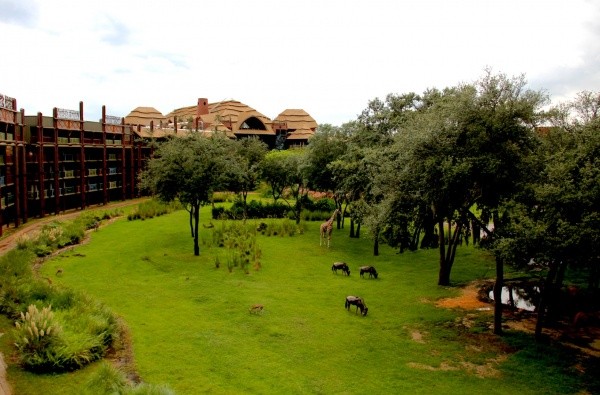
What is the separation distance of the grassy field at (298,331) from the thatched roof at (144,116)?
51844 mm

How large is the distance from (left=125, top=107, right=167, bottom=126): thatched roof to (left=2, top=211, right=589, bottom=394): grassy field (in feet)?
170

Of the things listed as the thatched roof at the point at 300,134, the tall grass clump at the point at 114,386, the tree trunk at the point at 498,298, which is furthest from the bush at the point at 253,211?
the thatched roof at the point at 300,134

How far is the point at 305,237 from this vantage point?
103 ft

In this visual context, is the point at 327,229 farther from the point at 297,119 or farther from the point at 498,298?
the point at 297,119

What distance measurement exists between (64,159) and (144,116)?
1336 inches

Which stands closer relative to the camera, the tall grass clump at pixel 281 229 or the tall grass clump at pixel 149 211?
the tall grass clump at pixel 281 229

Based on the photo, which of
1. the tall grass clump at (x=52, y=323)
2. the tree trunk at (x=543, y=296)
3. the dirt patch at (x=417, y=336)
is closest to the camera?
the tall grass clump at (x=52, y=323)

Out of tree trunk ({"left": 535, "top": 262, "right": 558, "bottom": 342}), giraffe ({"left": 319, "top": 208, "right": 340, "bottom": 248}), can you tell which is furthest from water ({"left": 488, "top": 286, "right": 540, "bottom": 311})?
giraffe ({"left": 319, "top": 208, "right": 340, "bottom": 248})

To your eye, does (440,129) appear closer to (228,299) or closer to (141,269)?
(228,299)

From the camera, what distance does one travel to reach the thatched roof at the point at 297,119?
7712 cm

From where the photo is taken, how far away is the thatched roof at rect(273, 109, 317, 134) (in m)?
77.1

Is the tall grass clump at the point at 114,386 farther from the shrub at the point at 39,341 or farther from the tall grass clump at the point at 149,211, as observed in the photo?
the tall grass clump at the point at 149,211

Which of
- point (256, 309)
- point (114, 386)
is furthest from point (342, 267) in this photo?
point (114, 386)

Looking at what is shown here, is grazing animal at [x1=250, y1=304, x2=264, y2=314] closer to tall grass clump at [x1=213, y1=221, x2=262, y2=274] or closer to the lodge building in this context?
tall grass clump at [x1=213, y1=221, x2=262, y2=274]
